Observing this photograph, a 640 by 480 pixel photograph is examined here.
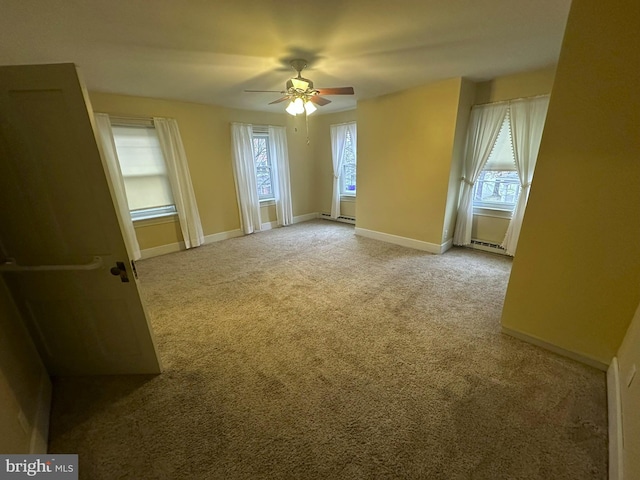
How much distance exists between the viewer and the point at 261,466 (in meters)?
1.30

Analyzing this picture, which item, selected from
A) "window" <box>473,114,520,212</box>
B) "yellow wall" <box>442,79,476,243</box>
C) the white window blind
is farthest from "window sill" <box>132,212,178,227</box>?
the white window blind

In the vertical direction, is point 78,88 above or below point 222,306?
above

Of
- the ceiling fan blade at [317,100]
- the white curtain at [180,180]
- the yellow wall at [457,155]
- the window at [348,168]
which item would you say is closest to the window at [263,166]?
the white curtain at [180,180]

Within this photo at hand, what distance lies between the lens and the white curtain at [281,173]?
5.24 m

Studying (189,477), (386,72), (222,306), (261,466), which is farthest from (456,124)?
(189,477)

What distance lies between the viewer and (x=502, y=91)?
3.34 meters

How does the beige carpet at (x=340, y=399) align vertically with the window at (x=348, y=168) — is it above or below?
below

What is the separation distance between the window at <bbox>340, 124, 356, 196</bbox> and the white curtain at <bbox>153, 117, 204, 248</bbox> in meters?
3.08

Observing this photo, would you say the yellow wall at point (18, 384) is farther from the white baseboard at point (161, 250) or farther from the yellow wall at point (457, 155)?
the yellow wall at point (457, 155)

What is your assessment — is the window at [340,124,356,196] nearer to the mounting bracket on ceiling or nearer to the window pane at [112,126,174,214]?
the mounting bracket on ceiling

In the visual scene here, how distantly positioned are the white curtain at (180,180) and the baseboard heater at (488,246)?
4.62 meters

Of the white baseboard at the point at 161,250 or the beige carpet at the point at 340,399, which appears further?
the white baseboard at the point at 161,250

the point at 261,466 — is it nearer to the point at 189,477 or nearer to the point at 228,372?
the point at 189,477

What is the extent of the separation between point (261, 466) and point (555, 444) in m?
1.55
